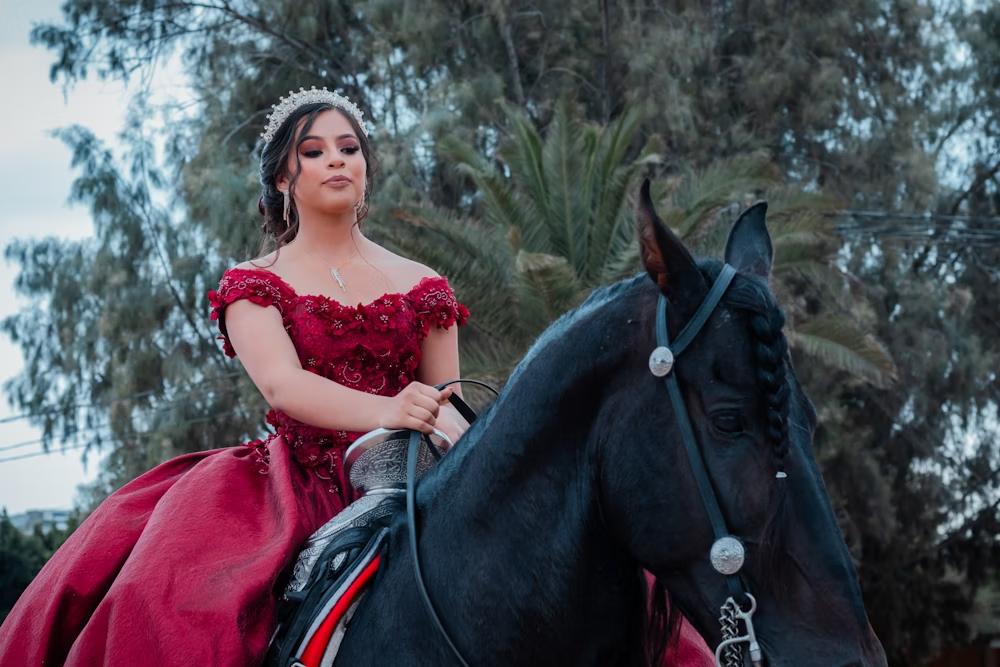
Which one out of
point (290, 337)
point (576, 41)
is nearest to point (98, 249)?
point (576, 41)

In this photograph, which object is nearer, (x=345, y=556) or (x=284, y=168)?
(x=345, y=556)

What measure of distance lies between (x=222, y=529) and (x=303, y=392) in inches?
13.5

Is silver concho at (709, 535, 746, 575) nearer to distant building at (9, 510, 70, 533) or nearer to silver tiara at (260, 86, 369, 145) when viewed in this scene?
silver tiara at (260, 86, 369, 145)

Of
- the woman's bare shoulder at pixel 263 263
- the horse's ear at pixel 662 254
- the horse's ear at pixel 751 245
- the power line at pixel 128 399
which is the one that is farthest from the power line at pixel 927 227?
the horse's ear at pixel 662 254

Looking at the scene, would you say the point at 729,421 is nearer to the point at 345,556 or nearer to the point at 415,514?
the point at 415,514

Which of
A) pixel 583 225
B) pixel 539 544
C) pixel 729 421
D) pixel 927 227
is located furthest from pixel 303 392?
pixel 927 227

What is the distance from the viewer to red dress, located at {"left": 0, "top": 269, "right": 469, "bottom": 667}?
241 centimetres

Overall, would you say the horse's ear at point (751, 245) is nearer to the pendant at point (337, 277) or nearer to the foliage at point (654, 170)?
the pendant at point (337, 277)

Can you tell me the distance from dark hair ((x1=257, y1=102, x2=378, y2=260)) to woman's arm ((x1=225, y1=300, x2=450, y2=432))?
0.35m

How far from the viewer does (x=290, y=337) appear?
2.88 m

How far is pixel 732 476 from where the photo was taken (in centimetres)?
189

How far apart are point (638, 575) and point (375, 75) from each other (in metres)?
21.0

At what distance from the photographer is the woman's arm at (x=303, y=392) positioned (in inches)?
99.7

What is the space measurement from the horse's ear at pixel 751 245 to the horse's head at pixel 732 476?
0.18 metres
